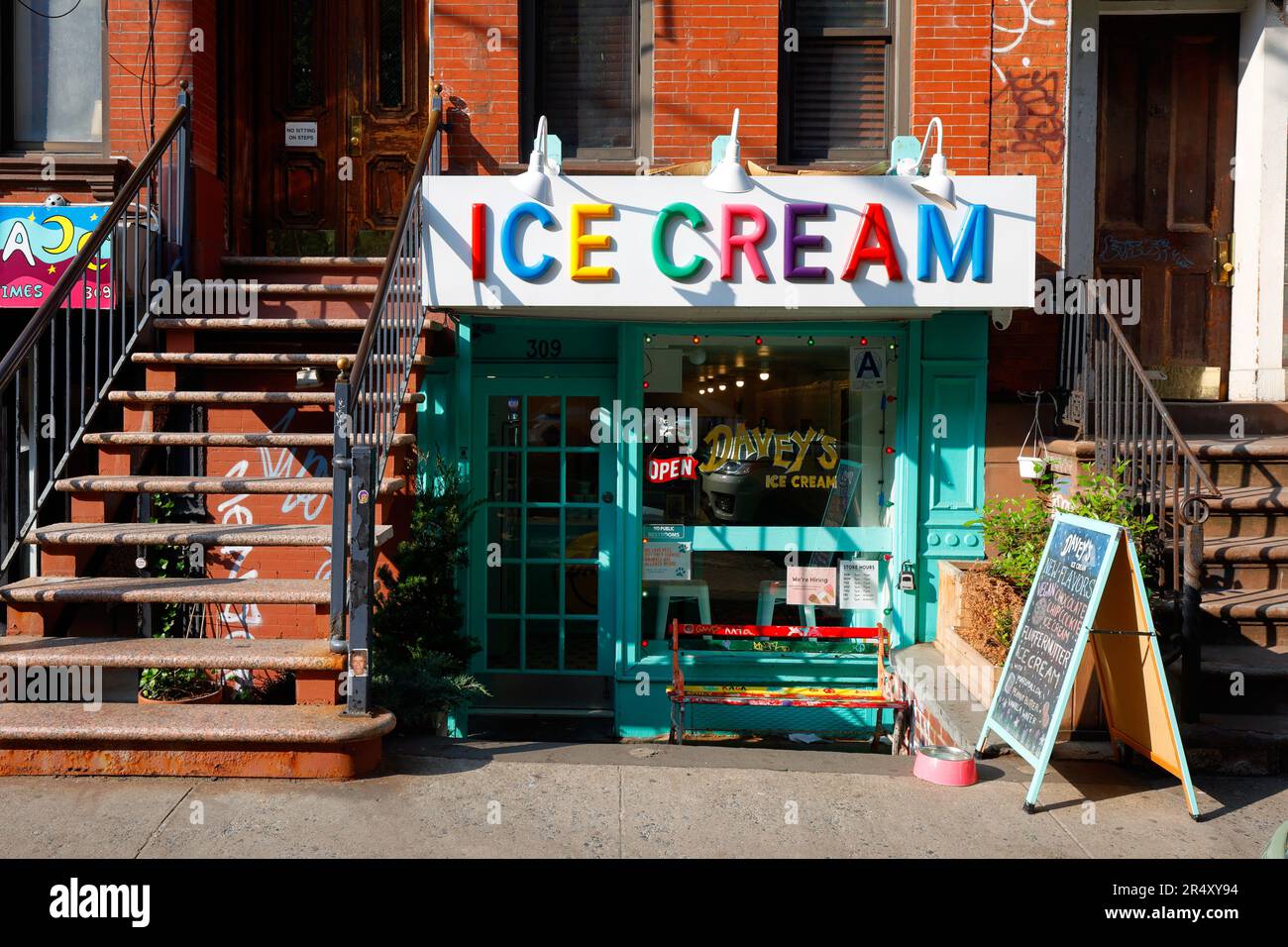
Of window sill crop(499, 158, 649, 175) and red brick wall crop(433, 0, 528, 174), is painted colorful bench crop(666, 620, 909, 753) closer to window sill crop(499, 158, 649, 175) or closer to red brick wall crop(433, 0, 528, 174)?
window sill crop(499, 158, 649, 175)

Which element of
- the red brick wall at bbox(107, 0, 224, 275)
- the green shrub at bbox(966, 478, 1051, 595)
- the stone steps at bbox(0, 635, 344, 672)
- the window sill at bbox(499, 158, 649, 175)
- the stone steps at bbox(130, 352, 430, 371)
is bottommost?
the stone steps at bbox(0, 635, 344, 672)

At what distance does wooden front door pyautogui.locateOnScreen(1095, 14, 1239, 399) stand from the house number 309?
13.4 ft

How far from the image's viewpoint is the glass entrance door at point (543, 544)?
741 cm

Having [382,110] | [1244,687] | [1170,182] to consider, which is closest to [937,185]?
[1170,182]

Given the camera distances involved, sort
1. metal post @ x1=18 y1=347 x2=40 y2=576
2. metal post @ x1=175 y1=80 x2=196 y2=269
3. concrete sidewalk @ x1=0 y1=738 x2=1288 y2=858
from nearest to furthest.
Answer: concrete sidewalk @ x1=0 y1=738 x2=1288 y2=858 < metal post @ x1=18 y1=347 x2=40 y2=576 < metal post @ x1=175 y1=80 x2=196 y2=269

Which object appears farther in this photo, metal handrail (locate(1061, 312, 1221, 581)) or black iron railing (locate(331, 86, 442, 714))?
metal handrail (locate(1061, 312, 1221, 581))

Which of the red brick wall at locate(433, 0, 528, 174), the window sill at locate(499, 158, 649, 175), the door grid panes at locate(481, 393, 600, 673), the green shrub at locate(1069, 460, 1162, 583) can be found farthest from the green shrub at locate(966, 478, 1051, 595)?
the red brick wall at locate(433, 0, 528, 174)

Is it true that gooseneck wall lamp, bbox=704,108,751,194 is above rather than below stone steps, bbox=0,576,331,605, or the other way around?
above

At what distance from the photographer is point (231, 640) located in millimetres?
5441

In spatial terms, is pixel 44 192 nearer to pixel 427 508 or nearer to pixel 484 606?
pixel 427 508

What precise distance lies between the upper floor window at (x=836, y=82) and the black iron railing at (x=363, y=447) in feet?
10.1

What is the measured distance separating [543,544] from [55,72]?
475 centimetres

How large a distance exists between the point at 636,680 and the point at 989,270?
137 inches

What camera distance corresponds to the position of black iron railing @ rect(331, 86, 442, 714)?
4922 millimetres
